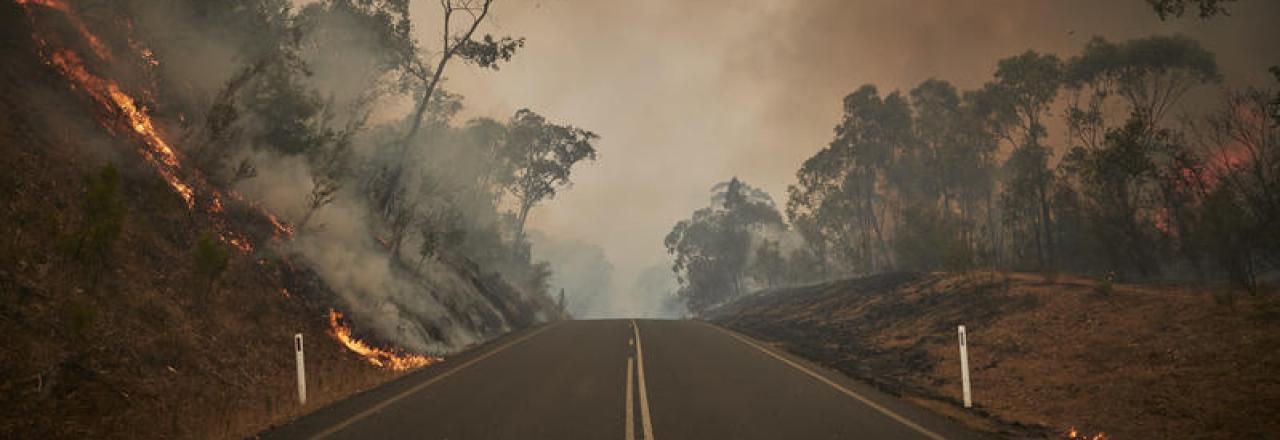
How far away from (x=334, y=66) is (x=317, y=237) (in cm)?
1828

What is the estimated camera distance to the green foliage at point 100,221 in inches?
373

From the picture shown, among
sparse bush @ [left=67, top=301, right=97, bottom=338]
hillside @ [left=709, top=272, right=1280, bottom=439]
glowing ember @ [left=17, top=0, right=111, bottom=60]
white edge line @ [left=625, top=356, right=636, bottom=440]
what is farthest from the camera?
glowing ember @ [left=17, top=0, right=111, bottom=60]

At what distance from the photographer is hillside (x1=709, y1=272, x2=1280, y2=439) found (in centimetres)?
852

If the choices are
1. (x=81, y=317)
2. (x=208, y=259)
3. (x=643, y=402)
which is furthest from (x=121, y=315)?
(x=643, y=402)

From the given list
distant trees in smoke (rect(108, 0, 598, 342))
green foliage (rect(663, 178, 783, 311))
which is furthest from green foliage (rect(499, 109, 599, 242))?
green foliage (rect(663, 178, 783, 311))

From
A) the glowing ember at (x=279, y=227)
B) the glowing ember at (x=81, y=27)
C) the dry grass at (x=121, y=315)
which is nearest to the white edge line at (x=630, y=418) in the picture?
the dry grass at (x=121, y=315)

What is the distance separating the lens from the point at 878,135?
57.5 meters

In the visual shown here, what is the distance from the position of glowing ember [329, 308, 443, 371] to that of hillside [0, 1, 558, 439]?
8 cm

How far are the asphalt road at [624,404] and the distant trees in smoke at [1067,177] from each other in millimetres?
10480

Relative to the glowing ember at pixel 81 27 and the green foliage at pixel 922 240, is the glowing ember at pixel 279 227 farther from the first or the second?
the green foliage at pixel 922 240

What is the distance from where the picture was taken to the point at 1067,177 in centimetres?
4406

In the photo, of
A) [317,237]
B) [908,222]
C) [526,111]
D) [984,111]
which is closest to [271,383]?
[317,237]

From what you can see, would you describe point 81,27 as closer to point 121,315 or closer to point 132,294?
point 132,294

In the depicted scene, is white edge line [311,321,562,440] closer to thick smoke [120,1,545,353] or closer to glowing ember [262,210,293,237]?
thick smoke [120,1,545,353]
